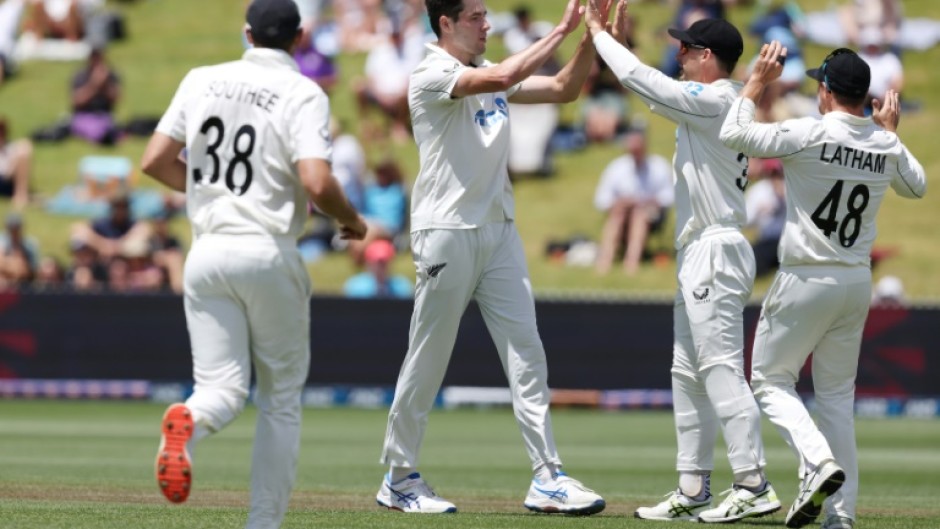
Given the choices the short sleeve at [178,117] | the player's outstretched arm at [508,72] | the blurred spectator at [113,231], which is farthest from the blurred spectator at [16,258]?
the short sleeve at [178,117]

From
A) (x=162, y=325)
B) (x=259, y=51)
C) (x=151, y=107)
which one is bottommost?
(x=162, y=325)

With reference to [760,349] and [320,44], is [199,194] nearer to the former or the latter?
[760,349]

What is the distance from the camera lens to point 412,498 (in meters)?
8.27

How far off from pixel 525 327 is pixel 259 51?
242 cm

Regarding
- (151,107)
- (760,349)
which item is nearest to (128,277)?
(151,107)

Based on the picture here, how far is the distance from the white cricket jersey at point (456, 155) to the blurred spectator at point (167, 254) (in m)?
11.4

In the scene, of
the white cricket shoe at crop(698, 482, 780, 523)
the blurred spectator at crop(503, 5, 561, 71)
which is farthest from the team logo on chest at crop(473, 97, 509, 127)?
the blurred spectator at crop(503, 5, 561, 71)

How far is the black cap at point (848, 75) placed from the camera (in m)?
7.46

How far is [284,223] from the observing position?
20.9 ft

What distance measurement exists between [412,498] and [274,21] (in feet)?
9.48

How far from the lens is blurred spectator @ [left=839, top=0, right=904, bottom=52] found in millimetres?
22266

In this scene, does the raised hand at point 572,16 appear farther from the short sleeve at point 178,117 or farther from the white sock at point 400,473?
the white sock at point 400,473

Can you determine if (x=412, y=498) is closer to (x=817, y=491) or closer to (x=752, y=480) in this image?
(x=752, y=480)

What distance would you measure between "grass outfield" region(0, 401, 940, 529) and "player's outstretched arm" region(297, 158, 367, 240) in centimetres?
172
